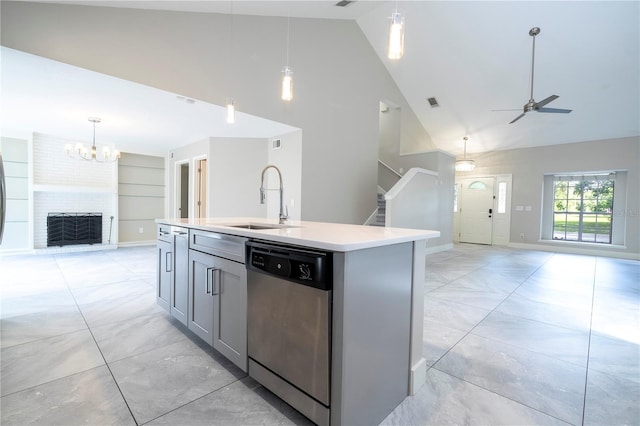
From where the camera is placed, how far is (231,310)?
176cm

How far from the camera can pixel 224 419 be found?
1.40 metres

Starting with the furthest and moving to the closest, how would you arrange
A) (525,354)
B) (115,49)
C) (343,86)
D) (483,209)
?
(483,209), (343,86), (115,49), (525,354)

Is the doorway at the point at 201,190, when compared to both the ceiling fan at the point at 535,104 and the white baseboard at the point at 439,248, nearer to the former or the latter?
the white baseboard at the point at 439,248

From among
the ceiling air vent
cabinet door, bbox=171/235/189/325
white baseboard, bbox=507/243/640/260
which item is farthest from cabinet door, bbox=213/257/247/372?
white baseboard, bbox=507/243/640/260

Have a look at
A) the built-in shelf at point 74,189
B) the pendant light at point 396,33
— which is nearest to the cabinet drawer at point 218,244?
the pendant light at point 396,33

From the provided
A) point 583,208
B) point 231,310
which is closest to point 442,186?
point 583,208

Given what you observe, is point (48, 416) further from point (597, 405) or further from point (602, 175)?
point (602, 175)

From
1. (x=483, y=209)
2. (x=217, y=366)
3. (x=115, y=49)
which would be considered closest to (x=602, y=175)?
(x=483, y=209)

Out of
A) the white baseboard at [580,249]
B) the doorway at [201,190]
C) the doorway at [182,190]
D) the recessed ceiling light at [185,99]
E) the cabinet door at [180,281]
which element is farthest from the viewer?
the doorway at [182,190]

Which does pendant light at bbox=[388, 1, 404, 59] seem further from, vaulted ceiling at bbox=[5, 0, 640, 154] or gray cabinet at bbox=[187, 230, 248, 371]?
vaulted ceiling at bbox=[5, 0, 640, 154]

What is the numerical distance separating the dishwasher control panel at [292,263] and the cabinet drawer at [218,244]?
114 millimetres

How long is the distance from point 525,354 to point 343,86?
502 cm

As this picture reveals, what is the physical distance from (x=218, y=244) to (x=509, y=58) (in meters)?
6.57

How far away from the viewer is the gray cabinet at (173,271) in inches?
87.8
